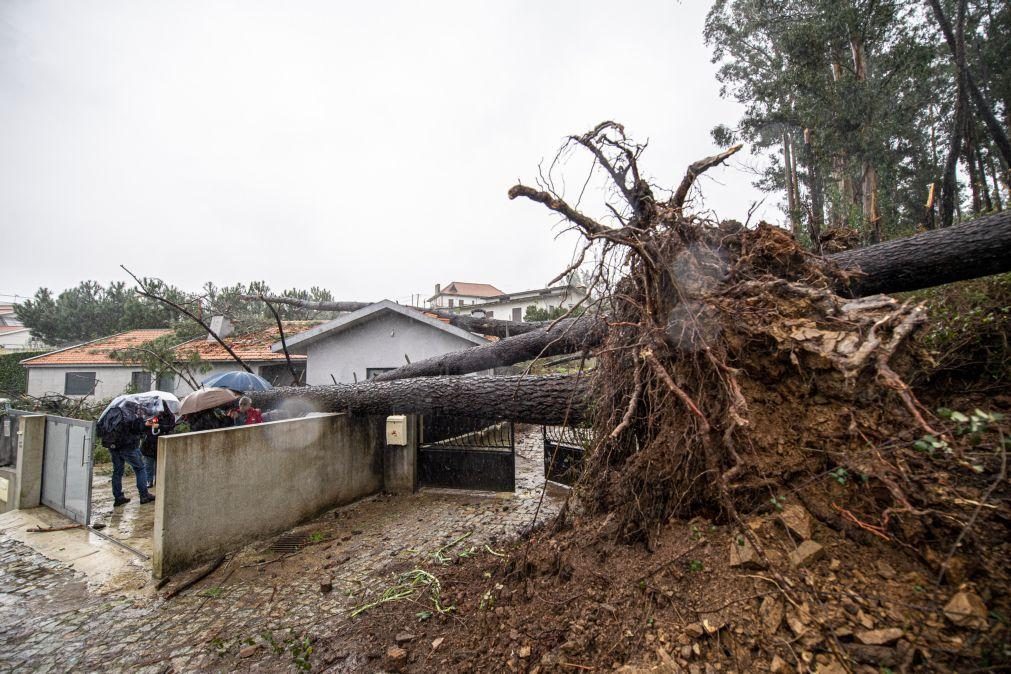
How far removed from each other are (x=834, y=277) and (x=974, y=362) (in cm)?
100

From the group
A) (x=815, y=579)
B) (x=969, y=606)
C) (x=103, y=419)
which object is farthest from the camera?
(x=103, y=419)

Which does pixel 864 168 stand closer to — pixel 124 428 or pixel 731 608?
pixel 731 608

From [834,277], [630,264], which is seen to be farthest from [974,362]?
[630,264]

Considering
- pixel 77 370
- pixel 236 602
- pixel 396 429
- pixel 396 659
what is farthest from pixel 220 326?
pixel 396 659

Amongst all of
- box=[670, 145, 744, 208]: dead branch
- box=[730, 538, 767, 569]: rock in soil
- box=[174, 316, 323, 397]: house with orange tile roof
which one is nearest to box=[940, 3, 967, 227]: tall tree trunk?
box=[670, 145, 744, 208]: dead branch

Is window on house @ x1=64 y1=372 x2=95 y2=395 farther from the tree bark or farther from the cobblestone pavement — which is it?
the tree bark

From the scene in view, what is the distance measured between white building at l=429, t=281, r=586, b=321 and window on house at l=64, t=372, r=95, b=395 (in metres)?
13.9

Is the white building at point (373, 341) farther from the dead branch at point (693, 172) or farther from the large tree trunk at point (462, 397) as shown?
the dead branch at point (693, 172)

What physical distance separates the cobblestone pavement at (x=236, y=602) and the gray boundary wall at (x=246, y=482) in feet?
1.02

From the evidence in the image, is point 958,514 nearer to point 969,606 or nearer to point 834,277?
point 969,606

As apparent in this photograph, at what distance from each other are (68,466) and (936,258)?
10.5m

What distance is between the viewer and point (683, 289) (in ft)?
9.25

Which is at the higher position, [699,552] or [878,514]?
[878,514]

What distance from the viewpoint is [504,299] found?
33.2 metres
